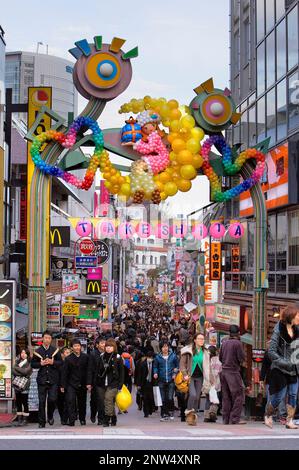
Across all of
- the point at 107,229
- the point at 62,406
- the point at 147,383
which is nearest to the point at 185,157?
the point at 147,383

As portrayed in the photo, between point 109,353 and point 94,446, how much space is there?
5018 millimetres

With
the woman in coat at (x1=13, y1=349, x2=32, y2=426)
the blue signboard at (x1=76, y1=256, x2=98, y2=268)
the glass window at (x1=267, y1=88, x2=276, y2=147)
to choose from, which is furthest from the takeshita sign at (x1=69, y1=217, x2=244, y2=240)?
the woman in coat at (x1=13, y1=349, x2=32, y2=426)

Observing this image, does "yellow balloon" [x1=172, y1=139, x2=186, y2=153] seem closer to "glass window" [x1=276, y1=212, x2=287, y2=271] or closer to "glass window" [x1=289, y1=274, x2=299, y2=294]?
"glass window" [x1=289, y1=274, x2=299, y2=294]

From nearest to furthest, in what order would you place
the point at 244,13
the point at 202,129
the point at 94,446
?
the point at 94,446, the point at 202,129, the point at 244,13

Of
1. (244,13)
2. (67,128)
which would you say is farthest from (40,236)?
(244,13)

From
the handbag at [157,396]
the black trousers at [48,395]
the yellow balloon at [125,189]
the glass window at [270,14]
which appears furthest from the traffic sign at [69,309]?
the black trousers at [48,395]

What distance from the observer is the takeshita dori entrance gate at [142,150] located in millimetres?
17062

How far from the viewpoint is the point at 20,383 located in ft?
46.4

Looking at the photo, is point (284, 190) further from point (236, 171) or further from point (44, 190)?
point (44, 190)

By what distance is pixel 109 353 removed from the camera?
14141mm

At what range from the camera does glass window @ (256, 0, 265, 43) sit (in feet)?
88.4

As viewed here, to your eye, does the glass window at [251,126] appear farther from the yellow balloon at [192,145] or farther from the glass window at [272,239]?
the yellow balloon at [192,145]

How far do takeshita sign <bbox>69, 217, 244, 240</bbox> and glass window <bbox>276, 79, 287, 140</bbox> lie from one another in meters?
3.00

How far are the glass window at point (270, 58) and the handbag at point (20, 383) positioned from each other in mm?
14431
